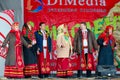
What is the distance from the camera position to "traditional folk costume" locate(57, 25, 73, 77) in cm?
1749

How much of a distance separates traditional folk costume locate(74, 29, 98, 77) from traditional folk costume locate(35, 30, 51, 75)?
0.81m

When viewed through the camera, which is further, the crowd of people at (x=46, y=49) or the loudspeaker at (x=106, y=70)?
the loudspeaker at (x=106, y=70)

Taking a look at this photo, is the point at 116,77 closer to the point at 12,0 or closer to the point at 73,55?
the point at 73,55

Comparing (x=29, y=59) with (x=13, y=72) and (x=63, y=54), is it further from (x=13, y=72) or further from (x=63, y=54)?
(x=63, y=54)

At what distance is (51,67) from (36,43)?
3.83 feet

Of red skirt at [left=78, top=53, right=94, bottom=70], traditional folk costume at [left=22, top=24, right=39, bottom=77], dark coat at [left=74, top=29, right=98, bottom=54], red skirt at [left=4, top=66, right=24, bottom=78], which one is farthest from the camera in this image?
red skirt at [left=78, top=53, right=94, bottom=70]

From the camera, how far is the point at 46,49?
17.7 metres

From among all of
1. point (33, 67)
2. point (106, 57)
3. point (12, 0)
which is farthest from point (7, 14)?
point (106, 57)

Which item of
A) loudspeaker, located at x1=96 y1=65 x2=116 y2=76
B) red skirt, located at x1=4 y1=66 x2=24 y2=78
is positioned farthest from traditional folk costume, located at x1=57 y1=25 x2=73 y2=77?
red skirt, located at x1=4 y1=66 x2=24 y2=78

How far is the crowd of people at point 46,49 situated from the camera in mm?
17250

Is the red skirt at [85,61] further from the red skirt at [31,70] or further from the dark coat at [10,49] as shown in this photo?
the dark coat at [10,49]

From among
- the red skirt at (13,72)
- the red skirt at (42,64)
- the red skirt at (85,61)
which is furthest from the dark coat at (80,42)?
the red skirt at (13,72)

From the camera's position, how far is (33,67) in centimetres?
1755

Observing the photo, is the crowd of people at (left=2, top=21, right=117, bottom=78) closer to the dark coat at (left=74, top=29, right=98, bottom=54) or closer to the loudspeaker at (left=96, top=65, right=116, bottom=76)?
the dark coat at (left=74, top=29, right=98, bottom=54)
